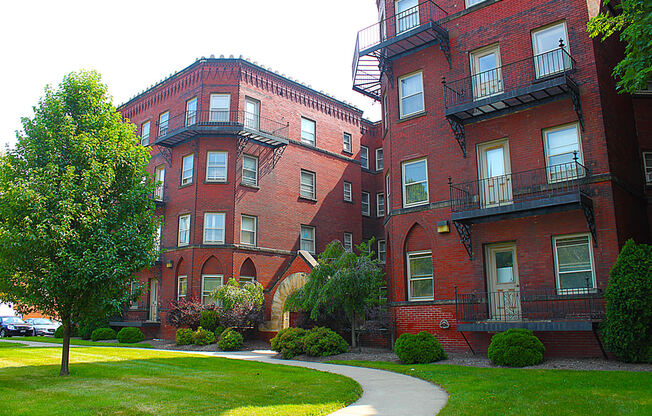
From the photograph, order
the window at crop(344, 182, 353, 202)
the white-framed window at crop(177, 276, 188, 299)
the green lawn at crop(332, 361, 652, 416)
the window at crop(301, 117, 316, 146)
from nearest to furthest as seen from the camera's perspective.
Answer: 1. the green lawn at crop(332, 361, 652, 416)
2. the white-framed window at crop(177, 276, 188, 299)
3. the window at crop(301, 117, 316, 146)
4. the window at crop(344, 182, 353, 202)

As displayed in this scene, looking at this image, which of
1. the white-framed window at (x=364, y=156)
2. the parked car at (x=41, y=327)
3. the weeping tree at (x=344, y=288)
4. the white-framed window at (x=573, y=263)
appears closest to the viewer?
the white-framed window at (x=573, y=263)

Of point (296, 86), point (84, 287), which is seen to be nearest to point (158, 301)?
point (296, 86)

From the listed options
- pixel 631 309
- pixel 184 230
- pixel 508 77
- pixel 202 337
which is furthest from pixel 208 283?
pixel 631 309

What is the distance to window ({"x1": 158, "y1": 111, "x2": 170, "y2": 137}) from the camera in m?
31.4

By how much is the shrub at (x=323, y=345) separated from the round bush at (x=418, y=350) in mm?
3017

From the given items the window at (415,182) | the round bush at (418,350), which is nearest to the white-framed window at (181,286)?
the window at (415,182)

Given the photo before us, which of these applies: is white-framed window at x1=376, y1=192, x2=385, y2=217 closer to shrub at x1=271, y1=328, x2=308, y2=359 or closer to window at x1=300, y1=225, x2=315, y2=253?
window at x1=300, y1=225, x2=315, y2=253

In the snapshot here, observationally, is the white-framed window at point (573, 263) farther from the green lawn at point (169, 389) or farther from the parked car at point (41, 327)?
the parked car at point (41, 327)

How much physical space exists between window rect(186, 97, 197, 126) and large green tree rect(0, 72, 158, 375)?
50.7 ft

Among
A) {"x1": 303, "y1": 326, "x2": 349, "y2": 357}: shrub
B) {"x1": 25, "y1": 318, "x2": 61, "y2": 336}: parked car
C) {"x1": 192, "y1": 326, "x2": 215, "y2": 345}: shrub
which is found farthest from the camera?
{"x1": 25, "y1": 318, "x2": 61, "y2": 336}: parked car

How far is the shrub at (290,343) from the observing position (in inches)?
718

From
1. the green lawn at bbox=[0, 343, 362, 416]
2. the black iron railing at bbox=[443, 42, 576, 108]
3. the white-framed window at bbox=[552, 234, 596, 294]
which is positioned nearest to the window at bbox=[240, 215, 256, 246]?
the green lawn at bbox=[0, 343, 362, 416]

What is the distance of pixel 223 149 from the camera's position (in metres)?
28.3

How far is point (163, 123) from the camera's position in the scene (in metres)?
31.8
